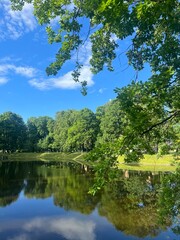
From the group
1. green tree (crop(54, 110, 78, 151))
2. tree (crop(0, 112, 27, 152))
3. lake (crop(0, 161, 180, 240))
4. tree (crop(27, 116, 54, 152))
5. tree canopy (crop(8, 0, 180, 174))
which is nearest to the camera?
tree canopy (crop(8, 0, 180, 174))

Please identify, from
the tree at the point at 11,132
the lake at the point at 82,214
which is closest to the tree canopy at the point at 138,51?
the lake at the point at 82,214

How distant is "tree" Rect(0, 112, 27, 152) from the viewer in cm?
12216

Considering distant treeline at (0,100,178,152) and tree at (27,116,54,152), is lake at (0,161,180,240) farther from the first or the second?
tree at (27,116,54,152)

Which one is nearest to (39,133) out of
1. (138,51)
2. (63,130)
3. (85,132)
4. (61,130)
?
(61,130)

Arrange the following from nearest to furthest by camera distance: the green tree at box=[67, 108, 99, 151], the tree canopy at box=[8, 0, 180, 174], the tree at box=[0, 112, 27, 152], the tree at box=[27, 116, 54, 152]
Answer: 1. the tree canopy at box=[8, 0, 180, 174]
2. the green tree at box=[67, 108, 99, 151]
3. the tree at box=[0, 112, 27, 152]
4. the tree at box=[27, 116, 54, 152]

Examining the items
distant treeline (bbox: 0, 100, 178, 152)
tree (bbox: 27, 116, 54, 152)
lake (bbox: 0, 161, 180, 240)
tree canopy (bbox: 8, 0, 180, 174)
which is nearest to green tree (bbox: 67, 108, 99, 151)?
distant treeline (bbox: 0, 100, 178, 152)

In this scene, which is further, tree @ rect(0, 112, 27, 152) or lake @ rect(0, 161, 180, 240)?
tree @ rect(0, 112, 27, 152)

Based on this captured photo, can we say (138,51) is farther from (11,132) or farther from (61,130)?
(61,130)

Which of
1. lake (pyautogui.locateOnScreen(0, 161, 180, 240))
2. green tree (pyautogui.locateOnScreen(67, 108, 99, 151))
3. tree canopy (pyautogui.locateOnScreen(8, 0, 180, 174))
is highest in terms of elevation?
green tree (pyautogui.locateOnScreen(67, 108, 99, 151))

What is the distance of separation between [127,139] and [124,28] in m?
3.34

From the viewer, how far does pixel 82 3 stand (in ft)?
31.4

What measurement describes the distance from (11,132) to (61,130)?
23.4 metres

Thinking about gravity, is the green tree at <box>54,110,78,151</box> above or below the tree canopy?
above

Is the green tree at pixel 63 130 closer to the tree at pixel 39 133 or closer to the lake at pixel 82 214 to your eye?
the tree at pixel 39 133
